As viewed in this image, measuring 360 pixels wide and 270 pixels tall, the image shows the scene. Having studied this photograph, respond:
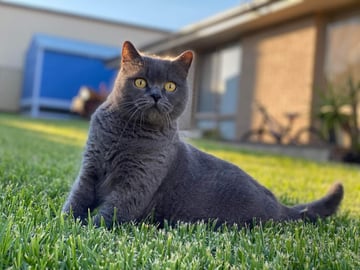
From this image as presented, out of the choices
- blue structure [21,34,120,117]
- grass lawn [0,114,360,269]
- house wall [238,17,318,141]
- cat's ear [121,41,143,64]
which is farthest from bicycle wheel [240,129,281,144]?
blue structure [21,34,120,117]

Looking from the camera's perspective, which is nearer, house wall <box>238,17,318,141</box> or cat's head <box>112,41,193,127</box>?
cat's head <box>112,41,193,127</box>

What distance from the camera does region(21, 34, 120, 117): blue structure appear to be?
13.8 m

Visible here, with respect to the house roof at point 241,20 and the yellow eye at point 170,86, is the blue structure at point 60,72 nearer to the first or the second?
the house roof at point 241,20

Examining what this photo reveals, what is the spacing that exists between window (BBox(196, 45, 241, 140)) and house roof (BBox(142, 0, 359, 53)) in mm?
341

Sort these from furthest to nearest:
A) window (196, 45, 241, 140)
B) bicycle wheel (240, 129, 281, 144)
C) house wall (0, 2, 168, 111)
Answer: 1. house wall (0, 2, 168, 111)
2. window (196, 45, 241, 140)
3. bicycle wheel (240, 129, 281, 144)

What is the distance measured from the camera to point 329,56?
24.2 feet

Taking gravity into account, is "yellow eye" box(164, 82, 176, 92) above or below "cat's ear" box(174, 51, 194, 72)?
below

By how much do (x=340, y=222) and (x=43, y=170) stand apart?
148 cm

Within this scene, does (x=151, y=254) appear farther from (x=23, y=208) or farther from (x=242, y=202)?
(x=242, y=202)

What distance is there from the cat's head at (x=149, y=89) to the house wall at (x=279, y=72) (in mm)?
5718

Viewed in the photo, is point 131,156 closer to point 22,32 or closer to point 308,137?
point 308,137

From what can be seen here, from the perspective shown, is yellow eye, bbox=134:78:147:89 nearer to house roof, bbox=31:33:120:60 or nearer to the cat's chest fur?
the cat's chest fur

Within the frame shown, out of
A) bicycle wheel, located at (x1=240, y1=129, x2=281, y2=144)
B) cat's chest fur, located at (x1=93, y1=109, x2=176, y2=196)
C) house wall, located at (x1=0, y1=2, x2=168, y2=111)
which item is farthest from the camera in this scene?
house wall, located at (x1=0, y1=2, x2=168, y2=111)

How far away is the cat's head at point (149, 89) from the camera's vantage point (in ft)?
5.49
